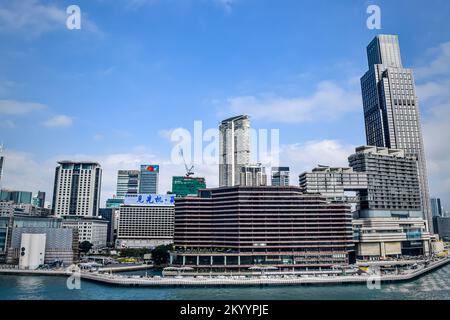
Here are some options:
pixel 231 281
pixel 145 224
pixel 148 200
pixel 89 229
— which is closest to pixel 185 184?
pixel 148 200

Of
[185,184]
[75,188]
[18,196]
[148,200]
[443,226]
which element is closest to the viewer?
[148,200]

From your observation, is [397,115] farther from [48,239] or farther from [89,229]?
[89,229]

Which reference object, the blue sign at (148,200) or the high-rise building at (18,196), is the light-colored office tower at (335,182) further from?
the high-rise building at (18,196)

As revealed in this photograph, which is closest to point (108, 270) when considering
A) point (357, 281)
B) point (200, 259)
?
point (200, 259)

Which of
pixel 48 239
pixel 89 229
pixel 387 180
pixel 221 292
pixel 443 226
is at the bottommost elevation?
pixel 221 292

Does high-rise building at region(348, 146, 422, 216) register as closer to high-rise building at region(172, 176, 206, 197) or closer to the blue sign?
the blue sign

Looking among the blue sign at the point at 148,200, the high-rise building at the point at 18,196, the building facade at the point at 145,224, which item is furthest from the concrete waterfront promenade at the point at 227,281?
the high-rise building at the point at 18,196
